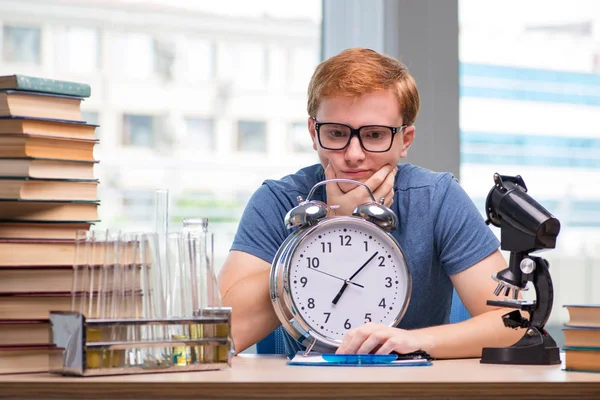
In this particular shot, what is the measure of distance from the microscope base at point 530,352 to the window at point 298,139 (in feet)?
5.53

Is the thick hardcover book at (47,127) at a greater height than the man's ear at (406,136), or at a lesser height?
lesser

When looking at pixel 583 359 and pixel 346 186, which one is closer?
pixel 583 359

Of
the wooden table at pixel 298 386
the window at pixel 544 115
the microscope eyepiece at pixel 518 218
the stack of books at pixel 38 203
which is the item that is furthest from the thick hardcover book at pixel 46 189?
the window at pixel 544 115

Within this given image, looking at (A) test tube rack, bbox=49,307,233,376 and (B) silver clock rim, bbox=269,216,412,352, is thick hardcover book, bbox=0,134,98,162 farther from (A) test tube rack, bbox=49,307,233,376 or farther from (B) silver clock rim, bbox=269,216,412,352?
(B) silver clock rim, bbox=269,216,412,352

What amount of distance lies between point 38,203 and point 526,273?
2.98ft

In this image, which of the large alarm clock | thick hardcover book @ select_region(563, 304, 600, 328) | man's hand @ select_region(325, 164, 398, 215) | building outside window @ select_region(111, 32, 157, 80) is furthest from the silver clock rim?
building outside window @ select_region(111, 32, 157, 80)

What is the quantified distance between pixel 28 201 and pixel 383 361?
0.70 meters

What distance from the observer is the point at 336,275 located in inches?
69.2

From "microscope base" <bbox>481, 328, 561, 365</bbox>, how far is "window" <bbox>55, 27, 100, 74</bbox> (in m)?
2.00

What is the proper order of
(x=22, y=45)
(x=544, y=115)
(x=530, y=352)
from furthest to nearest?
(x=544, y=115)
(x=22, y=45)
(x=530, y=352)

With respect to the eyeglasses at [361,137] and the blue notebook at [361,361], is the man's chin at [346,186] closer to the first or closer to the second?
the eyeglasses at [361,137]

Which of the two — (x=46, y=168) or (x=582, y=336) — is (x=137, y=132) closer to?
(x=46, y=168)

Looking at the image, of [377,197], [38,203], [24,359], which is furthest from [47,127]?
[377,197]

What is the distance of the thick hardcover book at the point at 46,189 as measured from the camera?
150 centimetres
